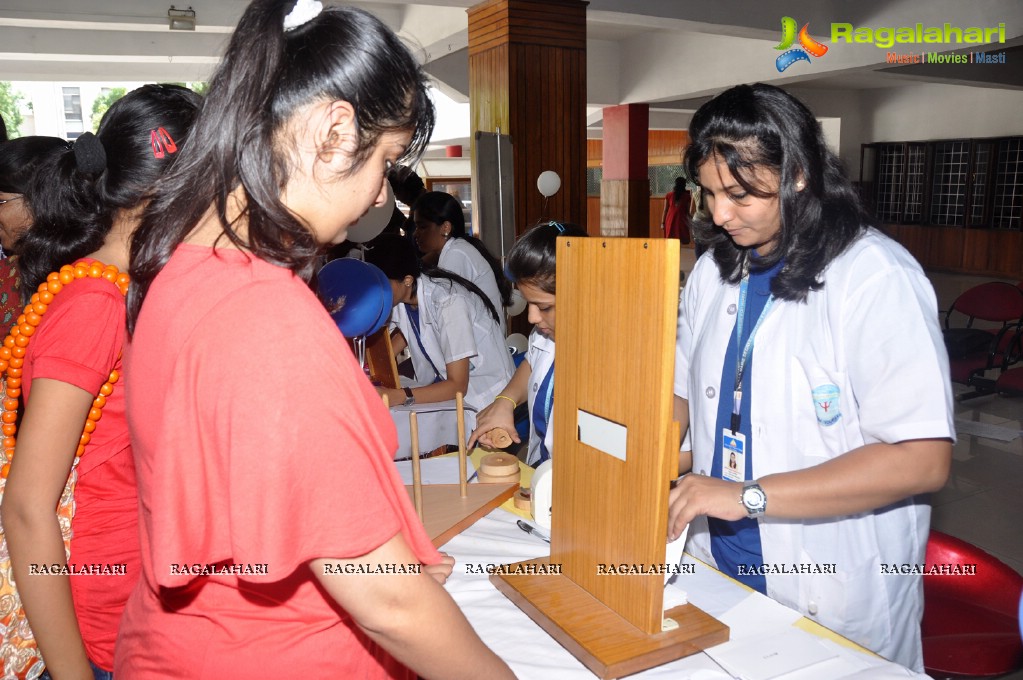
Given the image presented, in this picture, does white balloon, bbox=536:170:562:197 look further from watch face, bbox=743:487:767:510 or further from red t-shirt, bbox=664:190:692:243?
red t-shirt, bbox=664:190:692:243

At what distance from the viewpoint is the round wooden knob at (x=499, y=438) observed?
1.97 metres

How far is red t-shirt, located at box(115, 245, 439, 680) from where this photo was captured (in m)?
0.60

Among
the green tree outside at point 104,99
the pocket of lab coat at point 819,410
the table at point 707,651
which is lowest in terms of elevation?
the table at point 707,651

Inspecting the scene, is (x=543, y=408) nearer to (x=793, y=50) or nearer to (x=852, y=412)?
(x=852, y=412)

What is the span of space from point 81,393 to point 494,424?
3.83 feet

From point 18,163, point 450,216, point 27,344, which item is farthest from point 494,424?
point 450,216

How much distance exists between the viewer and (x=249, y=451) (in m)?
0.59

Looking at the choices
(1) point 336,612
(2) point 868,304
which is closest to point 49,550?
(1) point 336,612

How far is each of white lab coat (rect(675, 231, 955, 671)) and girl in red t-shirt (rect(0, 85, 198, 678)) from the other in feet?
3.55

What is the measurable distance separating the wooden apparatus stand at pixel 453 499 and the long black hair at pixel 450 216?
2693 millimetres

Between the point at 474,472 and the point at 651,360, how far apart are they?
1.03 metres

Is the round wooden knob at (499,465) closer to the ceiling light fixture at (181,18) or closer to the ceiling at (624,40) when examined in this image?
the ceiling at (624,40)

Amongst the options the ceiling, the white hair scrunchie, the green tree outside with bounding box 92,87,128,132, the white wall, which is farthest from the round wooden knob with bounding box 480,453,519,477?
the green tree outside with bounding box 92,87,128,132

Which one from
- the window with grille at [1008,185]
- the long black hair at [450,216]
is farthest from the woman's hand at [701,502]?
the window with grille at [1008,185]
